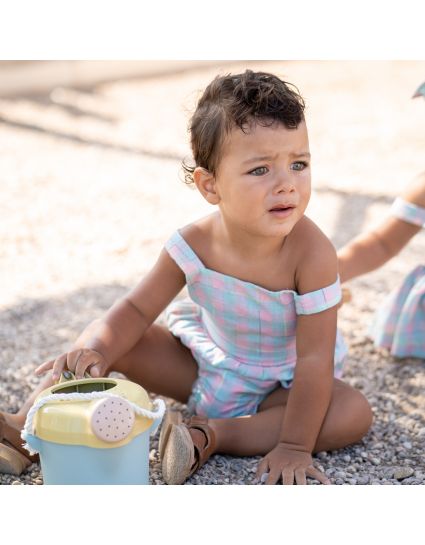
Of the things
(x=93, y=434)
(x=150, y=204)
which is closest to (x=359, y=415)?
(x=93, y=434)

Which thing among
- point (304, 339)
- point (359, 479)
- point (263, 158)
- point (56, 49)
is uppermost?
point (56, 49)

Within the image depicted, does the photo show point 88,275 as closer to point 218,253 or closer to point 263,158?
point 218,253

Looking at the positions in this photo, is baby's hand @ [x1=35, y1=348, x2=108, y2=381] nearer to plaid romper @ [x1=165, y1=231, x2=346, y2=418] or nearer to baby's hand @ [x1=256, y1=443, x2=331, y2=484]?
plaid romper @ [x1=165, y1=231, x2=346, y2=418]

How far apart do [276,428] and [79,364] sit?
0.58 m

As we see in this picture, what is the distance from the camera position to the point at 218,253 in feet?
8.59

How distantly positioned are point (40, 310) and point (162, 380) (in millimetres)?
1059

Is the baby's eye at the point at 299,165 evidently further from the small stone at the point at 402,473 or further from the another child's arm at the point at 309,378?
the small stone at the point at 402,473

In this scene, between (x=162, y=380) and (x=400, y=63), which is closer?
(x=162, y=380)

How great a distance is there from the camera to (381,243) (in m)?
3.14

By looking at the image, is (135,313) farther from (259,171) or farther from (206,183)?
(259,171)

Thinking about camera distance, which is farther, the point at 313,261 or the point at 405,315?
the point at 405,315

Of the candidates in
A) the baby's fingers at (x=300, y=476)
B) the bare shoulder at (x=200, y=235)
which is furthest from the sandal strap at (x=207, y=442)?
the bare shoulder at (x=200, y=235)

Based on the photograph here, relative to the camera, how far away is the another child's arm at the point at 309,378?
2.40 m

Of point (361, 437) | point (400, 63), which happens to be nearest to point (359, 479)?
point (361, 437)
